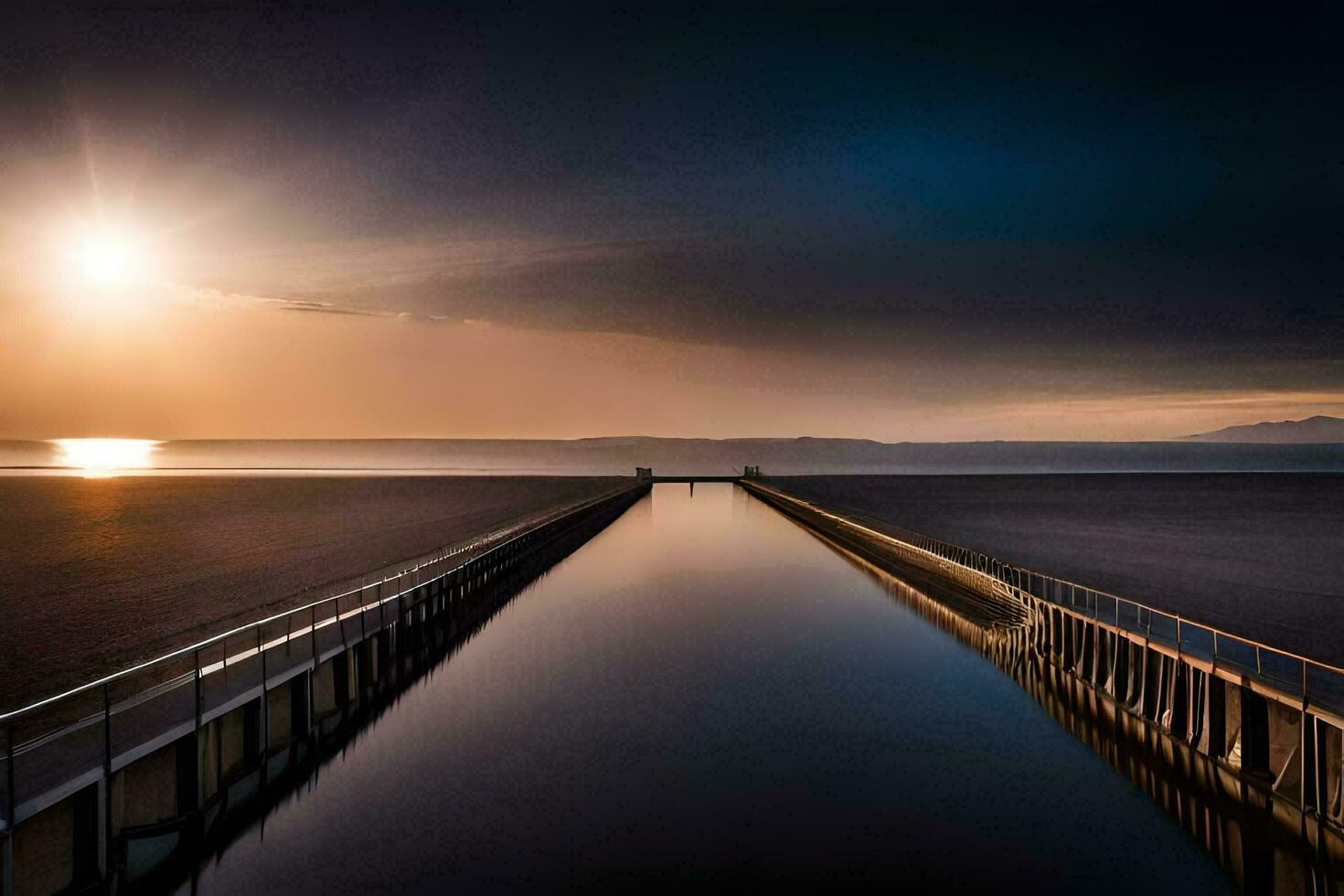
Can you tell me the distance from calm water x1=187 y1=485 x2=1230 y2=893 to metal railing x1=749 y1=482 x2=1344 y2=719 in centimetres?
230

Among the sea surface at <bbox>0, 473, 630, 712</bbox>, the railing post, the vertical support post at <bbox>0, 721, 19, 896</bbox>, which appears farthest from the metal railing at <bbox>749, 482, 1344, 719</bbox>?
the sea surface at <bbox>0, 473, 630, 712</bbox>

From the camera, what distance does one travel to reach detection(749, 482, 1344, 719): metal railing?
A: 1360 cm

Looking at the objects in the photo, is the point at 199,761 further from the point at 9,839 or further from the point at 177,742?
the point at 9,839

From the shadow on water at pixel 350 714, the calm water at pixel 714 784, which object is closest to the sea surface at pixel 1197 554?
the calm water at pixel 714 784

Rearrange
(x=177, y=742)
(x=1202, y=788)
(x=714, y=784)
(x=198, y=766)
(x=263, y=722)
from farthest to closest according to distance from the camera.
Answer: (x=714, y=784), (x=1202, y=788), (x=263, y=722), (x=198, y=766), (x=177, y=742)

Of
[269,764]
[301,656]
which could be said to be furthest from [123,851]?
[301,656]

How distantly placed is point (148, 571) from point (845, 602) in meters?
26.2

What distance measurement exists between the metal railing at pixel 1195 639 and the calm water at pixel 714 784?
7.55 feet

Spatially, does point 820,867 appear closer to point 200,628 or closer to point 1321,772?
point 1321,772

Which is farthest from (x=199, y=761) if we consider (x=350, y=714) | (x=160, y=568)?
(x=160, y=568)

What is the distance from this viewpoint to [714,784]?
49.7ft

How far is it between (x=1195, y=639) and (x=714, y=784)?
A: 494 inches

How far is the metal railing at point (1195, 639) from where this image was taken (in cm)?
1360

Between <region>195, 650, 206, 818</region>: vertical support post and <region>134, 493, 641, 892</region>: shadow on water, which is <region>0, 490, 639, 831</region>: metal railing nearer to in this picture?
<region>195, 650, 206, 818</region>: vertical support post
